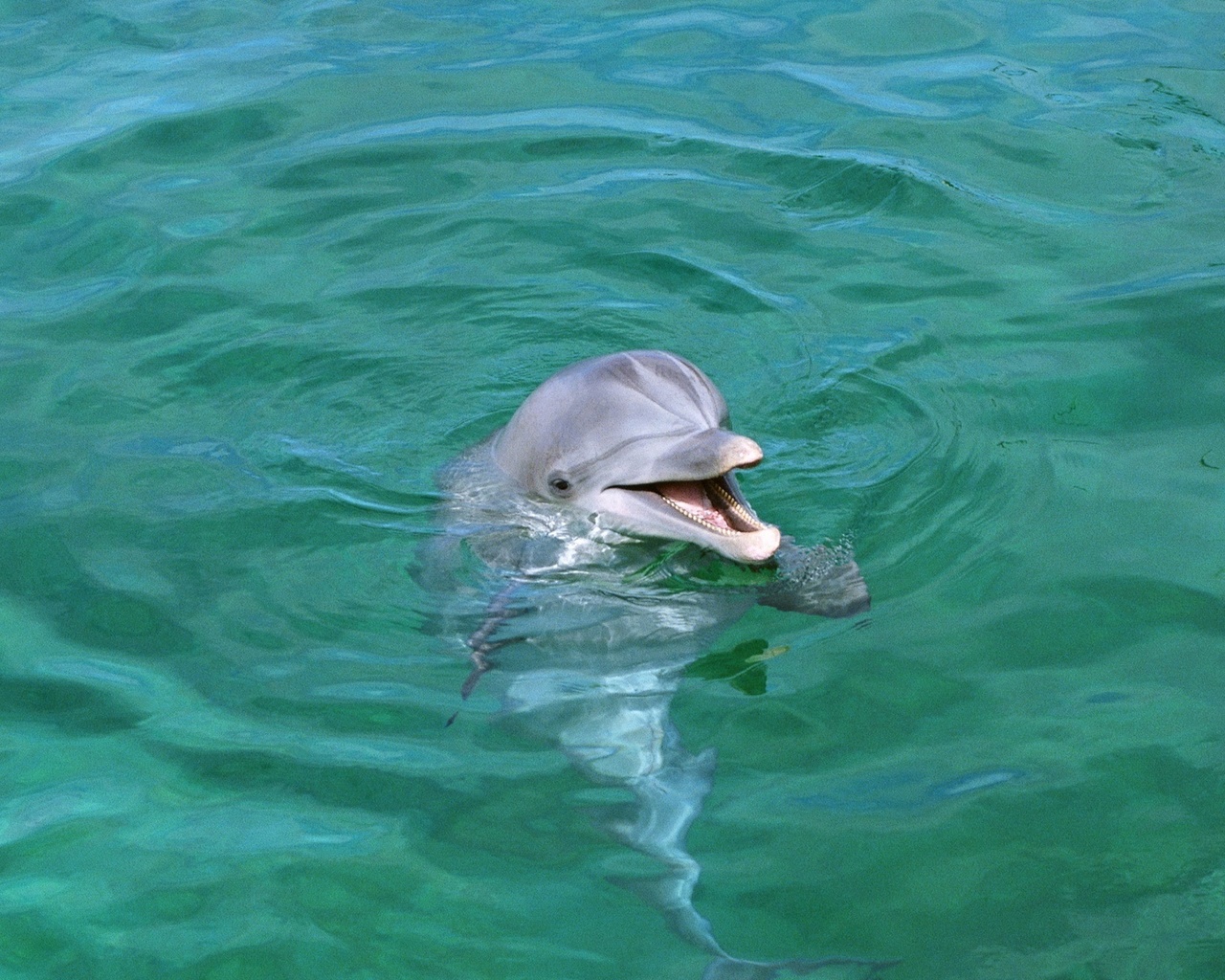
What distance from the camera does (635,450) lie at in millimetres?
5926

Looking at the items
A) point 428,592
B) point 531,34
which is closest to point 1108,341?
point 428,592

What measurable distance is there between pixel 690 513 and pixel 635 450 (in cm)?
37

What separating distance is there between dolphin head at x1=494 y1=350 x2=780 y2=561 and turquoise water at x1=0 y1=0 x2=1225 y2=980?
54cm

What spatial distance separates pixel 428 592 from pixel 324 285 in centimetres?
346

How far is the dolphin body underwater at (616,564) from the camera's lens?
18.0 feet

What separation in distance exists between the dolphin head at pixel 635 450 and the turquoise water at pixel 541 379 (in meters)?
0.54

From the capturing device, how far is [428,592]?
629 centimetres

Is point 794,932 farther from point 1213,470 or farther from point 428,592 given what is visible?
point 1213,470

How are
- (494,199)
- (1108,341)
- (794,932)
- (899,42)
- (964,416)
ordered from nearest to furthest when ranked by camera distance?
(794,932) < (964,416) < (1108,341) < (494,199) < (899,42)

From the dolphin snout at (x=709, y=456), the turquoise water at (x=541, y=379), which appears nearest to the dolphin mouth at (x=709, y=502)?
the dolphin snout at (x=709, y=456)

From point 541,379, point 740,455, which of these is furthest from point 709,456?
point 541,379

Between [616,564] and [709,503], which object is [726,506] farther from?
[616,564]

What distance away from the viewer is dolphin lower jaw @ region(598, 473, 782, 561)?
548cm

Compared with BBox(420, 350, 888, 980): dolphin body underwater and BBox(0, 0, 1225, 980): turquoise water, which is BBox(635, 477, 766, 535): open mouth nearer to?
BBox(420, 350, 888, 980): dolphin body underwater
